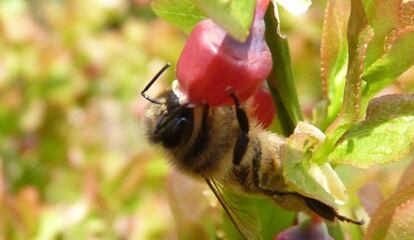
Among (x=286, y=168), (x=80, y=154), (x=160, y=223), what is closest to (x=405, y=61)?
(x=286, y=168)

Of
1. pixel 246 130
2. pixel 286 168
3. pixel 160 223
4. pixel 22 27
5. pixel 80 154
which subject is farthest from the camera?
pixel 22 27

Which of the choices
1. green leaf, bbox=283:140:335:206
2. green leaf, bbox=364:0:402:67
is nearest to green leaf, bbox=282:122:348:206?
green leaf, bbox=283:140:335:206

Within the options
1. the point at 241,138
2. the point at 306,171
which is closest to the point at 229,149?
the point at 241,138

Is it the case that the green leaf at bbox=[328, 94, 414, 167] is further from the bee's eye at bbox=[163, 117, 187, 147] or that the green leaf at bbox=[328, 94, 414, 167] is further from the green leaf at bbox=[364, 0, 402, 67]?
the bee's eye at bbox=[163, 117, 187, 147]

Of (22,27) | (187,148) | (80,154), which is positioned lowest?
(80,154)

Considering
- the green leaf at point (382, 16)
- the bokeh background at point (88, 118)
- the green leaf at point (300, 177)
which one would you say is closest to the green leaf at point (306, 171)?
the green leaf at point (300, 177)

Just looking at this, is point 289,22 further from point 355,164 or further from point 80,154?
point 355,164
